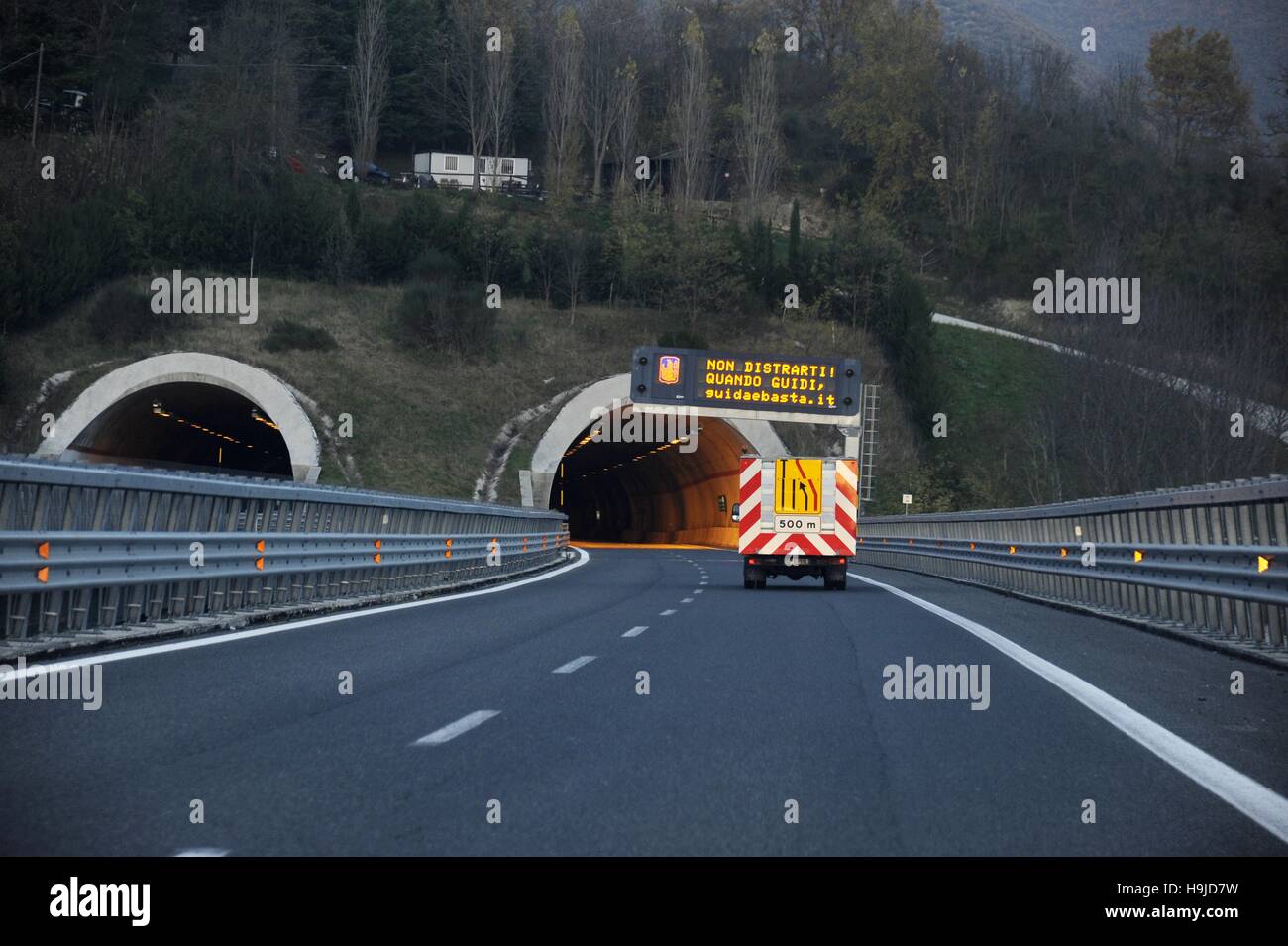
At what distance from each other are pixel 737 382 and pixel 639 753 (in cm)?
5295

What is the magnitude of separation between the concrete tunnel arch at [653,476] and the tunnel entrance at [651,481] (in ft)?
0.19

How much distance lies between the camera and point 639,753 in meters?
8.16

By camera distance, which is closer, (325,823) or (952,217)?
(325,823)

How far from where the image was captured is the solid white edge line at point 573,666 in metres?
12.2

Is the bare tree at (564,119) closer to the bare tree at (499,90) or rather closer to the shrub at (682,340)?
the bare tree at (499,90)

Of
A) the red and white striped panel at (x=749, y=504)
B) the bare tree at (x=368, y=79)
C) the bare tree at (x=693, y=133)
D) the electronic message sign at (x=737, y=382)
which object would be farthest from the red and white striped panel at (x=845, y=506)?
the bare tree at (x=368, y=79)

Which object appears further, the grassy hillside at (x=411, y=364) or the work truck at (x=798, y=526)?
the grassy hillside at (x=411, y=364)

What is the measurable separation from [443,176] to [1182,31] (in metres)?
52.7

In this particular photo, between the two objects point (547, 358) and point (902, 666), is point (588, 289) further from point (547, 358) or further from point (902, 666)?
point (902, 666)

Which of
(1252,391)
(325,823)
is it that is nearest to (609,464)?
(1252,391)

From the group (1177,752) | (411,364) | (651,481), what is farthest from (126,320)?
(1177,752)

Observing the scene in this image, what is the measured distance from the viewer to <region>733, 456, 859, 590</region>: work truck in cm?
2911

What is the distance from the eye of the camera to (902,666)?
1279 centimetres

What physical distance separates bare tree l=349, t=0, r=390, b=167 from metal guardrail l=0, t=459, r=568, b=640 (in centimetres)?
7876
